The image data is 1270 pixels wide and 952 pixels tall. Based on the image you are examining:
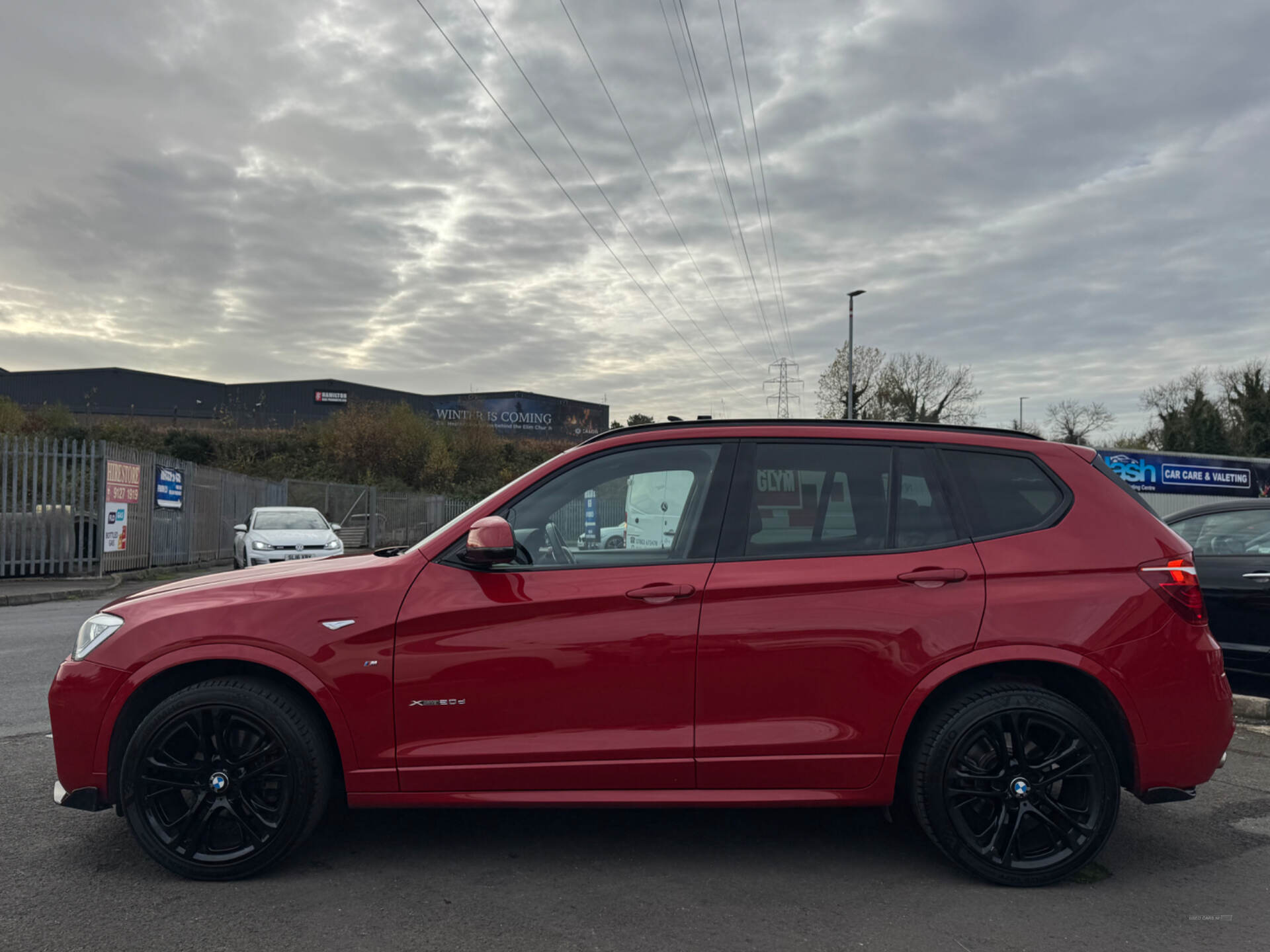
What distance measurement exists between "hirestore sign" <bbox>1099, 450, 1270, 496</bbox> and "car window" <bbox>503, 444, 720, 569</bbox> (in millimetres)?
29105

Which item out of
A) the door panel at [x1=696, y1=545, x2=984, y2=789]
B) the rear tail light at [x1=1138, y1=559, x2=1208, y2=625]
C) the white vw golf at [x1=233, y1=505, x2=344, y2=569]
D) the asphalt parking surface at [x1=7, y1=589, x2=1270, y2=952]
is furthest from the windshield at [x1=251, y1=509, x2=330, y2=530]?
the rear tail light at [x1=1138, y1=559, x2=1208, y2=625]

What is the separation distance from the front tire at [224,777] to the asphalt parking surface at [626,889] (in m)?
0.13

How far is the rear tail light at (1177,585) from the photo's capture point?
12.1 ft

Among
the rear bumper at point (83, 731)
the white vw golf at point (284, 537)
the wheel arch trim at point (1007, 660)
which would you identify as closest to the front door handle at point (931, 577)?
the wheel arch trim at point (1007, 660)

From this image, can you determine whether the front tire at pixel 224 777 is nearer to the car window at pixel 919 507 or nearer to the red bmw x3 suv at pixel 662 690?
the red bmw x3 suv at pixel 662 690

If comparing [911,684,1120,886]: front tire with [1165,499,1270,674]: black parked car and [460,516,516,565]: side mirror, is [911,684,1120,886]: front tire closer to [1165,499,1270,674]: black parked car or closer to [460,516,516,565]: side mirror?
[460,516,516,565]: side mirror

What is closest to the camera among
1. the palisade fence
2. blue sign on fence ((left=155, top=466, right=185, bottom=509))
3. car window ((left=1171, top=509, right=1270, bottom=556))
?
car window ((left=1171, top=509, right=1270, bottom=556))

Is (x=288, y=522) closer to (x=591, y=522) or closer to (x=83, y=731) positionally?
(x=83, y=731)

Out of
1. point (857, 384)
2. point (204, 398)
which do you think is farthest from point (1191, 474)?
point (204, 398)

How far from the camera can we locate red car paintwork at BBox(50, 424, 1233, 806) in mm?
3547

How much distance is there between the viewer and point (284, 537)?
16953 mm

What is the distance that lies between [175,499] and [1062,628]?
20.8m

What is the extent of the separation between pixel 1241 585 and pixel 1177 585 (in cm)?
357

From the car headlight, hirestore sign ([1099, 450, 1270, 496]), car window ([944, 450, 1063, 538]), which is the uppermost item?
hirestore sign ([1099, 450, 1270, 496])
